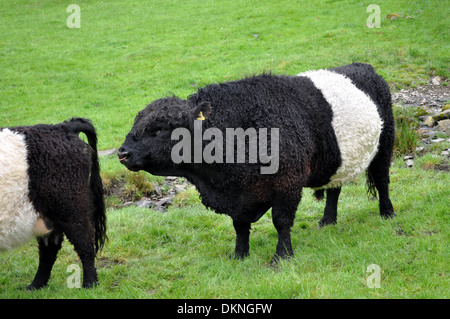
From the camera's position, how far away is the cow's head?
17.5ft

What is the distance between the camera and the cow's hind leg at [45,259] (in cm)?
577

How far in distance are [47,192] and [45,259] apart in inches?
42.6

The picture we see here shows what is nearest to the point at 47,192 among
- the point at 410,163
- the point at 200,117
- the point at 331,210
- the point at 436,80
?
the point at 200,117

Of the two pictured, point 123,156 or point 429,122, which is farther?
point 429,122

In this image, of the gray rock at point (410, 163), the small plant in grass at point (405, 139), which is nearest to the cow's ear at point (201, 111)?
the gray rock at point (410, 163)

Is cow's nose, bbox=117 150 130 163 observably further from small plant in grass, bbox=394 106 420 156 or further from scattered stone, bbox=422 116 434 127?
scattered stone, bbox=422 116 434 127

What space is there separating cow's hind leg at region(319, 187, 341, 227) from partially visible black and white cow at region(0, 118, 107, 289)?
355 cm

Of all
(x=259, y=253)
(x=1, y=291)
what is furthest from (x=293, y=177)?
(x=1, y=291)

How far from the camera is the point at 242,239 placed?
20.5 feet

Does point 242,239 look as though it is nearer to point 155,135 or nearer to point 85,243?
point 155,135

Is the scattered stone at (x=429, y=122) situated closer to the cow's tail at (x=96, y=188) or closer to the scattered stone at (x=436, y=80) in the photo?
the scattered stone at (x=436, y=80)

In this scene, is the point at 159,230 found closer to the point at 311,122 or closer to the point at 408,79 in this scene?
the point at 311,122

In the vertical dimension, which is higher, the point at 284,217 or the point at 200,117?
the point at 200,117

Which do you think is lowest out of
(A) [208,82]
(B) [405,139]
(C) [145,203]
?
(C) [145,203]
